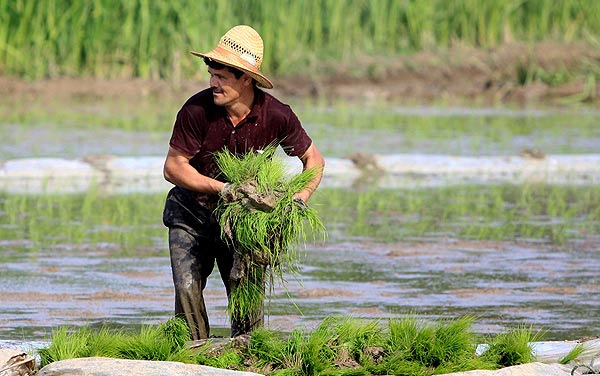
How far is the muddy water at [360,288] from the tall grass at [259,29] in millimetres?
11881

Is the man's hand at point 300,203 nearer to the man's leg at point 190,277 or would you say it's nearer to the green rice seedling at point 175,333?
the man's leg at point 190,277

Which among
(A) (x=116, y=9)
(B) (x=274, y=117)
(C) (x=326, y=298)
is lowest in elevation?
(C) (x=326, y=298)

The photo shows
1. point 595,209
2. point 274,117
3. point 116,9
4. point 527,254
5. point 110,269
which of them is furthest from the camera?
point 116,9

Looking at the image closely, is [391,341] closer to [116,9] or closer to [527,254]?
[527,254]

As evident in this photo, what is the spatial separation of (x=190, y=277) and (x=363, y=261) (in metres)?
3.19

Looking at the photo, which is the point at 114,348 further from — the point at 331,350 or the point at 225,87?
the point at 225,87

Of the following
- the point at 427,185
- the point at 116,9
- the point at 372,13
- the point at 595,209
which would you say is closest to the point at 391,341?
the point at 595,209

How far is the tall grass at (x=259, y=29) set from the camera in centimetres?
2089

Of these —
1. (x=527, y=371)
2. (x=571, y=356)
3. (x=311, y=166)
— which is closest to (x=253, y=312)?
(x=311, y=166)

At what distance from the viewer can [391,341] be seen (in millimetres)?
5738

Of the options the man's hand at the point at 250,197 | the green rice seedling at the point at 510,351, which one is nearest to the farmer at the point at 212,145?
the man's hand at the point at 250,197

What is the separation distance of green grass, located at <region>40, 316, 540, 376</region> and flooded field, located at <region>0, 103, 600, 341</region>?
3.20ft

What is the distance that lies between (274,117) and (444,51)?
18178mm

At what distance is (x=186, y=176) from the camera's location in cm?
602
